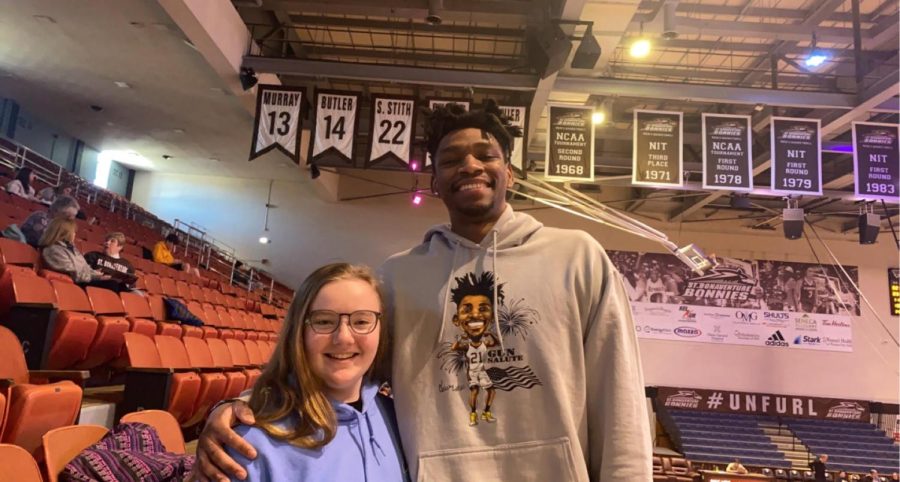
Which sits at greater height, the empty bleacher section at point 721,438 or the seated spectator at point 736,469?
the empty bleacher section at point 721,438

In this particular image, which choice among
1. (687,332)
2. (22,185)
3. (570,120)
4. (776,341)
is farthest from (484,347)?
(776,341)

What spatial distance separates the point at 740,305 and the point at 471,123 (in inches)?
556

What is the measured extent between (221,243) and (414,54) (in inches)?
303

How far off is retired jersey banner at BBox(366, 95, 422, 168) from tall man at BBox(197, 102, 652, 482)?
5.81m

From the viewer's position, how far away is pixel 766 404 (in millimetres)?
13492

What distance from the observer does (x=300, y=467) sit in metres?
1.25

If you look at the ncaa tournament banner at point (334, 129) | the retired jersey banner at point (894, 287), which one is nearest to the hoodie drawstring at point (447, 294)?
the ncaa tournament banner at point (334, 129)

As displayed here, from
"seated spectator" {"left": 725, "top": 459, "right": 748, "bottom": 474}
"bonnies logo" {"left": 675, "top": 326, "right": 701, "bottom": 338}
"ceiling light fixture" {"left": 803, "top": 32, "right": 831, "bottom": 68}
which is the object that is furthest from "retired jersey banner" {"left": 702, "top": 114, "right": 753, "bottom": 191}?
"bonnies logo" {"left": 675, "top": 326, "right": 701, "bottom": 338}

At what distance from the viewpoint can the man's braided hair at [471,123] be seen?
1558 mm

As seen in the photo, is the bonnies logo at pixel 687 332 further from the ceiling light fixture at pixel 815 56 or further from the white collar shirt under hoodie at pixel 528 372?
the white collar shirt under hoodie at pixel 528 372

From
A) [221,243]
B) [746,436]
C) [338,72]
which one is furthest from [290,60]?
[746,436]

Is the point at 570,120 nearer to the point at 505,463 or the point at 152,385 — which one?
the point at 152,385

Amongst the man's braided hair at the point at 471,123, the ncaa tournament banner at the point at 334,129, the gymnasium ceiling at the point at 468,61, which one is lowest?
the man's braided hair at the point at 471,123

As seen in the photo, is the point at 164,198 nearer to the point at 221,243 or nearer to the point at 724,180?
the point at 221,243
